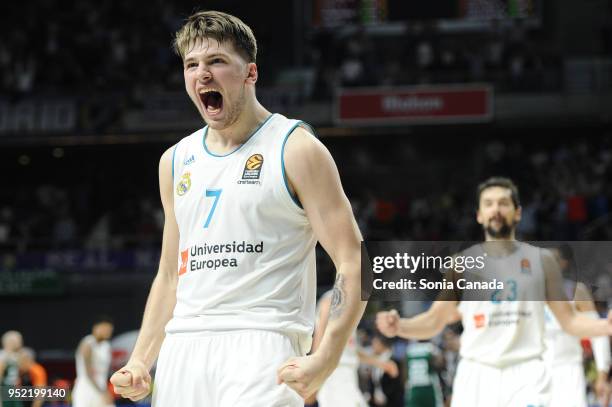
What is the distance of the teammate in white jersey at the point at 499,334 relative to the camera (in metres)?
6.05

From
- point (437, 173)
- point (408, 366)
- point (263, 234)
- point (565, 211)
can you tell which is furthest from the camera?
point (437, 173)

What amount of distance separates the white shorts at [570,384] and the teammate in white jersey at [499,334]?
2885 millimetres

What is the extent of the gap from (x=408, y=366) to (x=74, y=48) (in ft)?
59.7

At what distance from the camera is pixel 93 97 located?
26406 millimetres

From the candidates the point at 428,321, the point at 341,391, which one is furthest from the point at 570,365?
the point at 428,321

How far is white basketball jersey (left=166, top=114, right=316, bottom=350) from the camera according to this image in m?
3.68

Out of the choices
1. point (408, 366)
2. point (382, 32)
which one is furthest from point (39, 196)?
point (408, 366)

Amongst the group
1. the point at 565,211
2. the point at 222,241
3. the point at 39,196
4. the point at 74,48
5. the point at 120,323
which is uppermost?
the point at 74,48

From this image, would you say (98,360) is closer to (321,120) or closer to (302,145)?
(302,145)

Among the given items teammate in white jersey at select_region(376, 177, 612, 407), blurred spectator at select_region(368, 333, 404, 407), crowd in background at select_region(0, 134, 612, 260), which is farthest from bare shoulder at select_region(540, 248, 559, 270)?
crowd in background at select_region(0, 134, 612, 260)

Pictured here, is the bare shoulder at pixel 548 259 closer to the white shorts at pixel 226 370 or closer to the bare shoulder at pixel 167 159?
the white shorts at pixel 226 370

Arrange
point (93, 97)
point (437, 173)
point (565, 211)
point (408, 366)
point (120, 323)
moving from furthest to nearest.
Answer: point (437, 173) < point (93, 97) < point (120, 323) < point (565, 211) < point (408, 366)

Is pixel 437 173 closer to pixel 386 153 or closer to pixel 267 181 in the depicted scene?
pixel 386 153

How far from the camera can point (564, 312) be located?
5.80 metres
